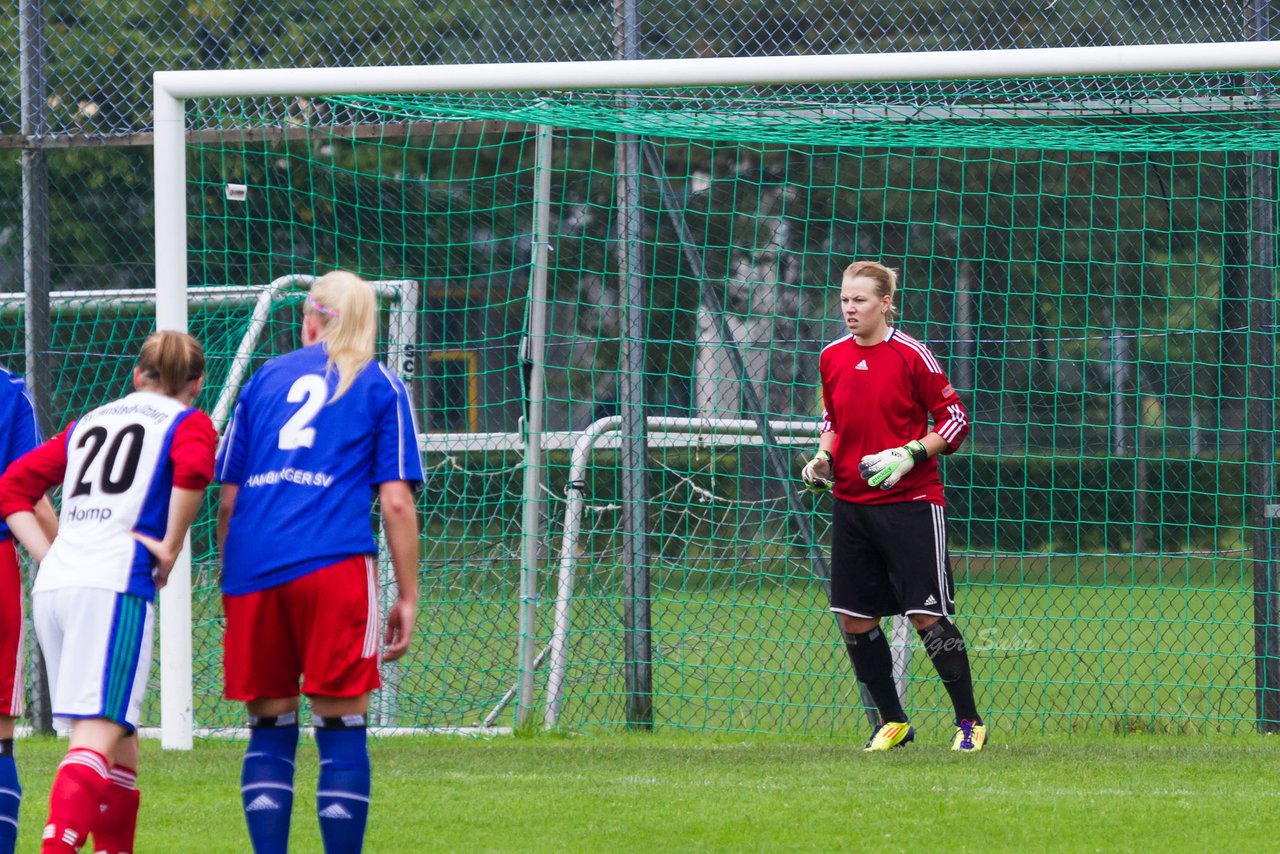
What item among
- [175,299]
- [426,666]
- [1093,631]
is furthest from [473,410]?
[1093,631]

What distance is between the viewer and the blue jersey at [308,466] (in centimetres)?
390

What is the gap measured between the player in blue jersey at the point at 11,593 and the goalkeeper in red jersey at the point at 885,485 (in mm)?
2871

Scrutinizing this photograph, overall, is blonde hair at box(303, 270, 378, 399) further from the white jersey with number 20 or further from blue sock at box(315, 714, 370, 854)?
blue sock at box(315, 714, 370, 854)

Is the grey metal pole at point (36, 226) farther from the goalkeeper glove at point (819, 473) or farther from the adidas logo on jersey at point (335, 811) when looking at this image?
the adidas logo on jersey at point (335, 811)

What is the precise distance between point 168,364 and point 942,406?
3120 mm

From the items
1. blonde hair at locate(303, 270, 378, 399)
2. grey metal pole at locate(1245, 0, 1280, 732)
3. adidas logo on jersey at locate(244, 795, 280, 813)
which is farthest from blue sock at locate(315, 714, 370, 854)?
grey metal pole at locate(1245, 0, 1280, 732)

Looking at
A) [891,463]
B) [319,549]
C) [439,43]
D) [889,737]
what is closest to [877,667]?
[889,737]

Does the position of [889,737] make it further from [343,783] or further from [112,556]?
[112,556]

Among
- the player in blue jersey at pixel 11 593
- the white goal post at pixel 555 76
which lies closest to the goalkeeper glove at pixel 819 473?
the white goal post at pixel 555 76

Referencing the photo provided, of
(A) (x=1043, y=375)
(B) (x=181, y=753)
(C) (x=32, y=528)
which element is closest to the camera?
(C) (x=32, y=528)

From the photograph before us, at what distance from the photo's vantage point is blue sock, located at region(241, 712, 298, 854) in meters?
3.90

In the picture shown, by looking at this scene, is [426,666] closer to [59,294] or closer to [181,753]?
[181,753]

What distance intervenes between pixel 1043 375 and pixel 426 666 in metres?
7.25

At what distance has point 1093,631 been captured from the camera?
12.7 m
